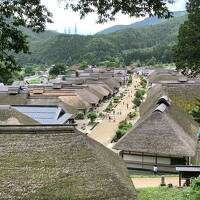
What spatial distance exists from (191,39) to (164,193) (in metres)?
9.47

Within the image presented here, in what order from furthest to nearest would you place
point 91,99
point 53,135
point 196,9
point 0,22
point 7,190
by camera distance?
1. point 91,99
2. point 196,9
3. point 53,135
4. point 7,190
5. point 0,22

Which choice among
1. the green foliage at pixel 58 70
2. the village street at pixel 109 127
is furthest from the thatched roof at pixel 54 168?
the green foliage at pixel 58 70

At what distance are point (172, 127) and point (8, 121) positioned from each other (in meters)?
10.8

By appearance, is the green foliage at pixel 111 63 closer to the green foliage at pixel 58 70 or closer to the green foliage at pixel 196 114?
the green foliage at pixel 58 70

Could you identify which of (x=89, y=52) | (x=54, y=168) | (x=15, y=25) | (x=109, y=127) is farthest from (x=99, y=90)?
(x=89, y=52)

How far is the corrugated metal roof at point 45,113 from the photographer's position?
121 ft

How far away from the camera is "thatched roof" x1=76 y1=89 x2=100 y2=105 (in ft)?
198

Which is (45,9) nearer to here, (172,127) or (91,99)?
(172,127)

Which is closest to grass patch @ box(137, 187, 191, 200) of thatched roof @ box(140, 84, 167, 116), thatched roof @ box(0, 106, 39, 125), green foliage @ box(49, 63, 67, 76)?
thatched roof @ box(0, 106, 39, 125)

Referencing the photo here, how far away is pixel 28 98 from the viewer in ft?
167

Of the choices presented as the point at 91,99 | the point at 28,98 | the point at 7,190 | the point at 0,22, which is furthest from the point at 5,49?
the point at 91,99

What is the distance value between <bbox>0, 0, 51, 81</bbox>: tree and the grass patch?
455 inches

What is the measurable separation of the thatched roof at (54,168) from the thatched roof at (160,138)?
36.3ft

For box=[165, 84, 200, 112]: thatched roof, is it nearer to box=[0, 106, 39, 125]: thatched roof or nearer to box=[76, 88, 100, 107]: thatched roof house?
box=[0, 106, 39, 125]: thatched roof
